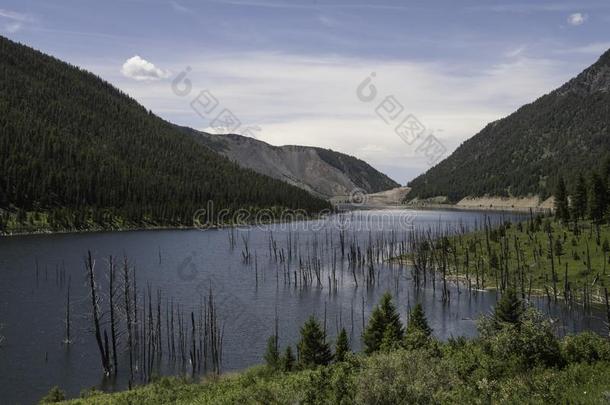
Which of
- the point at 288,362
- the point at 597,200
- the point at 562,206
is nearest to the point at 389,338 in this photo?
the point at 288,362

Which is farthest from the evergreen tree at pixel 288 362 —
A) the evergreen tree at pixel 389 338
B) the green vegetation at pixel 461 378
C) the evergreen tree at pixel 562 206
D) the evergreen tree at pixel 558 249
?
the evergreen tree at pixel 562 206

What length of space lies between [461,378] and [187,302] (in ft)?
228

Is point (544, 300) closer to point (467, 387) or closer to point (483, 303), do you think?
point (483, 303)

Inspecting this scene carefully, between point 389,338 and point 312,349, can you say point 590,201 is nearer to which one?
point 389,338

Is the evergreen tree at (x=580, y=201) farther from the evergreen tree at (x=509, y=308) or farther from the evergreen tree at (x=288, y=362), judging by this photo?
the evergreen tree at (x=288, y=362)

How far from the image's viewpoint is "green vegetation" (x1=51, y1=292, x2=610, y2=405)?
91.7 ft

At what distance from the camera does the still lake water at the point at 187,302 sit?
6606 cm

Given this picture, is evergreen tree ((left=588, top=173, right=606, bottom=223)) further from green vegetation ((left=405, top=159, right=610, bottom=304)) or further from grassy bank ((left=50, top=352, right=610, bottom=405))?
grassy bank ((left=50, top=352, right=610, bottom=405))

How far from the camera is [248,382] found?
46906 mm

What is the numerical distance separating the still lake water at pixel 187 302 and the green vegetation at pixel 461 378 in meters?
21.2

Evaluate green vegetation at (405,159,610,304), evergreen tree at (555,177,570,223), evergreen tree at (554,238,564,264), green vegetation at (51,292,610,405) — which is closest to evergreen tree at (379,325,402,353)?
green vegetation at (51,292,610,405)

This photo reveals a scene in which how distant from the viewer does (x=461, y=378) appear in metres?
37.0

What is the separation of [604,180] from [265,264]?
96306 millimetres

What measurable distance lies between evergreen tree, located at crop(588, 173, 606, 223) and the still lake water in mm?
49891
